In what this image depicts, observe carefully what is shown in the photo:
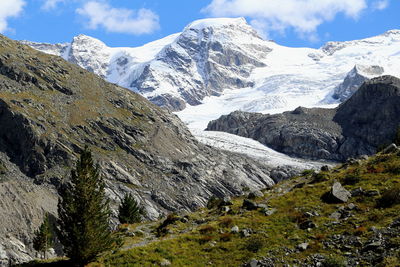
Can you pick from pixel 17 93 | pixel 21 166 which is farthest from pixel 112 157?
pixel 17 93

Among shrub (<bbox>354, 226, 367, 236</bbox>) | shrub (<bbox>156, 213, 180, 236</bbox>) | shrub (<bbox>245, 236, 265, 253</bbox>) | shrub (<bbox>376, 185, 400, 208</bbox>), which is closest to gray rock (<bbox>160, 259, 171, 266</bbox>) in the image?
shrub (<bbox>245, 236, 265, 253</bbox>)

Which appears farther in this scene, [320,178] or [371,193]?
[320,178]

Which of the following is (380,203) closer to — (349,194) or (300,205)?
(349,194)

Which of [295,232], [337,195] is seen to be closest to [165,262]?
[295,232]

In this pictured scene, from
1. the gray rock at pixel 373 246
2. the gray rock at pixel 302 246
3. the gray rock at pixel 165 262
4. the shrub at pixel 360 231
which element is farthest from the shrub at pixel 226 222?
the gray rock at pixel 373 246

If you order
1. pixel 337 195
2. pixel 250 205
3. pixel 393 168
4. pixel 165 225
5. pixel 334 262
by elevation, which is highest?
pixel 393 168

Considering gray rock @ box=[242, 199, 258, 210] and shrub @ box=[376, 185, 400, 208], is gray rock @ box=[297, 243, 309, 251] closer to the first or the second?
shrub @ box=[376, 185, 400, 208]

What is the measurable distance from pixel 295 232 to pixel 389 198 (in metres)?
8.10

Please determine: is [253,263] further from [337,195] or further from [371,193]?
[371,193]

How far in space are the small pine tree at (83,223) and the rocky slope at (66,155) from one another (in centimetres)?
7485

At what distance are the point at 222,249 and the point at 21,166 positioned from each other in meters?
123

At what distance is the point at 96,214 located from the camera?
3288 cm

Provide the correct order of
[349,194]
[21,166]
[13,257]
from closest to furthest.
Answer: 1. [349,194]
2. [13,257]
3. [21,166]

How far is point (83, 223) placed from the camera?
32125mm
